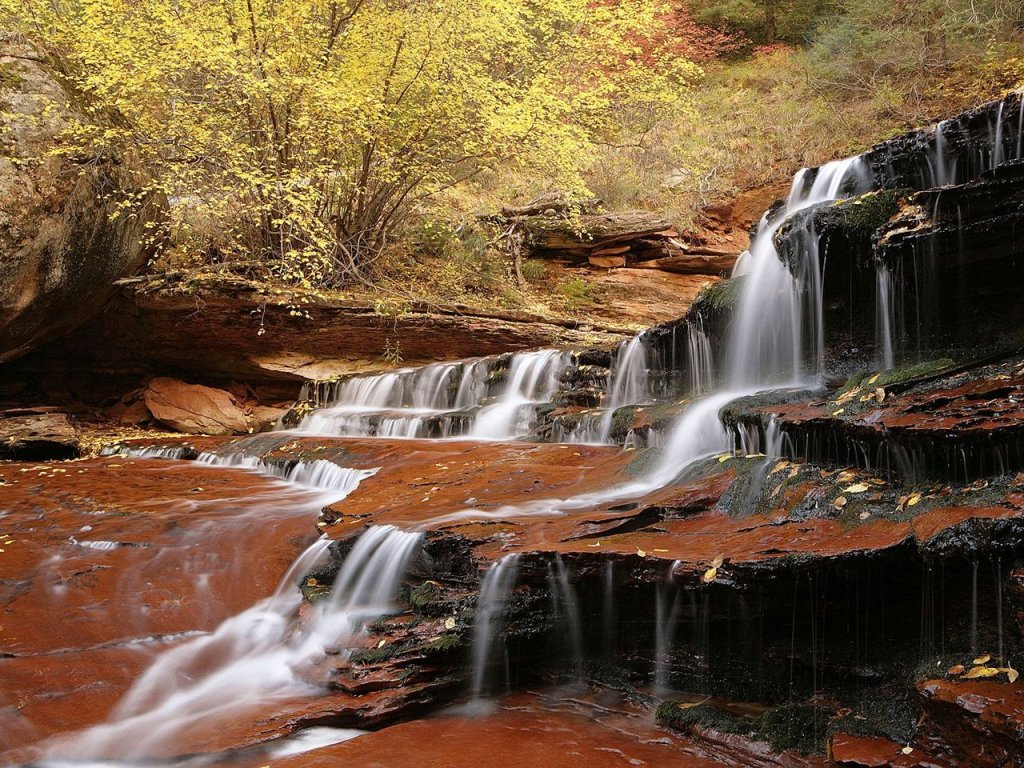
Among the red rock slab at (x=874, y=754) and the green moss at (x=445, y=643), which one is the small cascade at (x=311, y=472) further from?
the red rock slab at (x=874, y=754)

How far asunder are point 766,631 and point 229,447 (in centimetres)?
890

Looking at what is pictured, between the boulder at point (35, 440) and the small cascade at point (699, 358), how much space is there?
9360 millimetres

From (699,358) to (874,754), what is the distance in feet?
21.1

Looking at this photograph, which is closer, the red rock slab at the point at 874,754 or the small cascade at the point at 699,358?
the red rock slab at the point at 874,754

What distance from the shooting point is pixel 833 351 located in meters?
7.34

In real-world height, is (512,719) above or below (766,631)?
below

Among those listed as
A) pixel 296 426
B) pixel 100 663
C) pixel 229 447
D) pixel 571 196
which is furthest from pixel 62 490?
pixel 571 196

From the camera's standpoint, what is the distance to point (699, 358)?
9.11 meters

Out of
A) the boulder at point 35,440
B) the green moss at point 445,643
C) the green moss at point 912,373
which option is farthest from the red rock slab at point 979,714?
the boulder at point 35,440

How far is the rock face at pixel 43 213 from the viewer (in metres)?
9.16

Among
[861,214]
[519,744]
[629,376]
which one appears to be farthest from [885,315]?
[519,744]

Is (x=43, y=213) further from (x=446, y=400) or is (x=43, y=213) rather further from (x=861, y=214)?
(x=861, y=214)

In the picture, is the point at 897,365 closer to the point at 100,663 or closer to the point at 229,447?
the point at 100,663

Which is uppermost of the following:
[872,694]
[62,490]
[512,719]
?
[62,490]
